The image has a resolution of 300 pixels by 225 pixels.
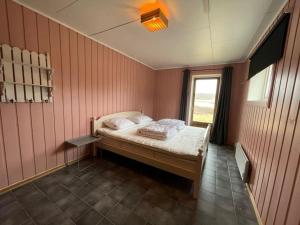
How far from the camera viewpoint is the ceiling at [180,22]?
1.62 metres

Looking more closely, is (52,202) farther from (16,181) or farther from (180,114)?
(180,114)

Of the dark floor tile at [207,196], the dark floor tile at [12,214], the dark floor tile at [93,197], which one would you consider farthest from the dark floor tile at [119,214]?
the dark floor tile at [207,196]

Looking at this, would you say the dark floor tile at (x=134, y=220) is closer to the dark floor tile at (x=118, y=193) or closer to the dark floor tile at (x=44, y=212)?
the dark floor tile at (x=118, y=193)

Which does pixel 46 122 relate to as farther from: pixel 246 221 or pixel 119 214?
pixel 246 221

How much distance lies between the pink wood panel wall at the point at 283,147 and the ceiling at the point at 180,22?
19.6 inches

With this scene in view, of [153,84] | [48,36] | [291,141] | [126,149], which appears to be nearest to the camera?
[291,141]

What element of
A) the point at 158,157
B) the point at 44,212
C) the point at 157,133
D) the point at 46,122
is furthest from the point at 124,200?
the point at 46,122

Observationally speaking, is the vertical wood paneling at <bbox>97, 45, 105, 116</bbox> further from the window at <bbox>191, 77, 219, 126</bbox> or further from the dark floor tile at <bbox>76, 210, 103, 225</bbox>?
the window at <bbox>191, 77, 219, 126</bbox>

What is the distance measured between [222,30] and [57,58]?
9.14 ft

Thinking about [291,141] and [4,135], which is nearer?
[291,141]

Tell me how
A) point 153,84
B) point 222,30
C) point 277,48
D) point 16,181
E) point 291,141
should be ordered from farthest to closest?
point 153,84 → point 222,30 → point 16,181 → point 277,48 → point 291,141

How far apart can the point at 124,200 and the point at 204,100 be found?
3869 mm

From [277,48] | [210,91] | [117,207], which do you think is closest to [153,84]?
[210,91]

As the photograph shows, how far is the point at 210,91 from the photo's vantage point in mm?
A: 4305
